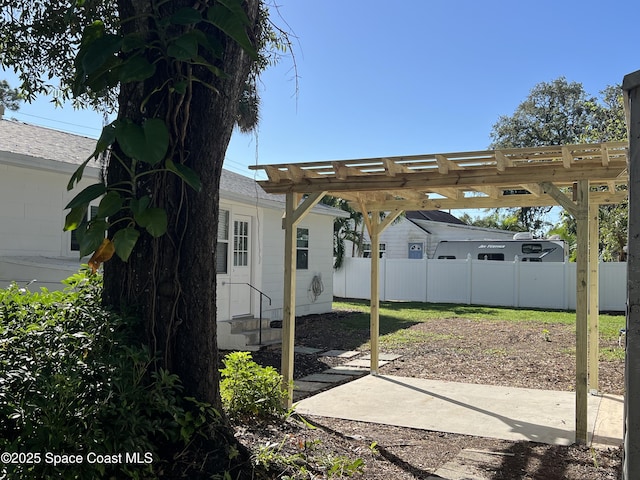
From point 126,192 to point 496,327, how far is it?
12.5 m

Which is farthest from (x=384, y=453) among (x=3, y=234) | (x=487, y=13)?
(x=487, y=13)

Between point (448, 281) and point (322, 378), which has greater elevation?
point (448, 281)

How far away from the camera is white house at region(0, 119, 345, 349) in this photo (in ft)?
26.4

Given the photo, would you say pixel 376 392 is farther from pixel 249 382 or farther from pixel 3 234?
pixel 3 234

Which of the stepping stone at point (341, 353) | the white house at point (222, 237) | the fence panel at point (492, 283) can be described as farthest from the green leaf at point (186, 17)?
the fence panel at point (492, 283)

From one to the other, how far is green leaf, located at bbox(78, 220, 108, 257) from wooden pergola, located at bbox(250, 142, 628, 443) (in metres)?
2.98

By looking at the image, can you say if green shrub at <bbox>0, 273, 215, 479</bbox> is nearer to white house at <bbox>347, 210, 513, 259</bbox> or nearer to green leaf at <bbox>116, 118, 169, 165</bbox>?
green leaf at <bbox>116, 118, 169, 165</bbox>

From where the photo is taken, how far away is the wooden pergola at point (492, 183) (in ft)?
18.4

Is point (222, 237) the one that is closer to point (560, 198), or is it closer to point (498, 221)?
point (560, 198)

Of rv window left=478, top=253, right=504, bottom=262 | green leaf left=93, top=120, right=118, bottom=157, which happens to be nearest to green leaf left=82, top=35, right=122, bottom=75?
green leaf left=93, top=120, right=118, bottom=157

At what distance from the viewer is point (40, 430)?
2.60m

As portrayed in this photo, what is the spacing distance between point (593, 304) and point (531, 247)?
589 inches

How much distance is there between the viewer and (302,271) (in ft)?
50.0

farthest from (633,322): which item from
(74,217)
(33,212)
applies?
(33,212)
